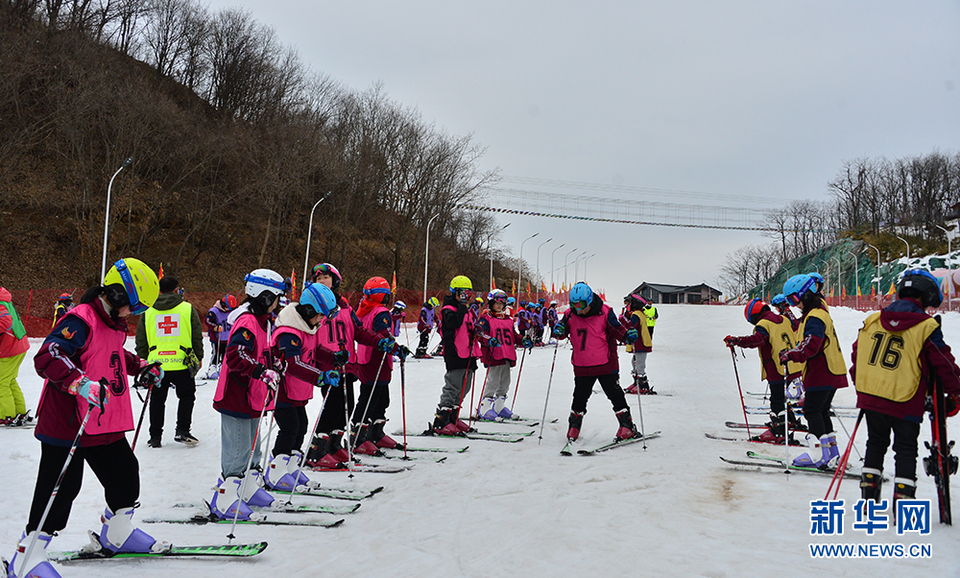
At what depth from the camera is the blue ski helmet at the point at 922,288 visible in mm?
4957

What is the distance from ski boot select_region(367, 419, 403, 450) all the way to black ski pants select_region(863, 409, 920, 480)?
4988 mm

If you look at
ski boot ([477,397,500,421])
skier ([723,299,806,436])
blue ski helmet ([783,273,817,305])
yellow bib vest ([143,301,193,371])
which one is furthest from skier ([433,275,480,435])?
blue ski helmet ([783,273,817,305])

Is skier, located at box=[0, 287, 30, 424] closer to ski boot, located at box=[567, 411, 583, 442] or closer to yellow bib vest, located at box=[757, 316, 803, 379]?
ski boot, located at box=[567, 411, 583, 442]

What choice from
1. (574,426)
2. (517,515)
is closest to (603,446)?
(574,426)

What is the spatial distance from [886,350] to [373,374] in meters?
5.17

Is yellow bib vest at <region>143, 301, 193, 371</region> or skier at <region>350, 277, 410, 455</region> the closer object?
skier at <region>350, 277, 410, 455</region>

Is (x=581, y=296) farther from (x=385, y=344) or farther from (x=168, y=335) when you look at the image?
(x=168, y=335)

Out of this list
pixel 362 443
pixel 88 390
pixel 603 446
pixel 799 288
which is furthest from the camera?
pixel 603 446

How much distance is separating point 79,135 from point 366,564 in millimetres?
33124

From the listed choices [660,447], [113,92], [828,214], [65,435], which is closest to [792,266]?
[828,214]

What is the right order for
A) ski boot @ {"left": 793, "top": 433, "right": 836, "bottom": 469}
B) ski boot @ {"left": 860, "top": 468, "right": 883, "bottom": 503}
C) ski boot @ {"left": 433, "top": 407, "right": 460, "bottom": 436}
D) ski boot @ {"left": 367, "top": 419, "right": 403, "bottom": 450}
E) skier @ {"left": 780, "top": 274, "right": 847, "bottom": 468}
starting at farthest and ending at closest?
ski boot @ {"left": 433, "top": 407, "right": 460, "bottom": 436}, ski boot @ {"left": 367, "top": 419, "right": 403, "bottom": 450}, ski boot @ {"left": 793, "top": 433, "right": 836, "bottom": 469}, skier @ {"left": 780, "top": 274, "right": 847, "bottom": 468}, ski boot @ {"left": 860, "top": 468, "right": 883, "bottom": 503}

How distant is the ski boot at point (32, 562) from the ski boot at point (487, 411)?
24.0 feet

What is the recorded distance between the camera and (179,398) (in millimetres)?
7930

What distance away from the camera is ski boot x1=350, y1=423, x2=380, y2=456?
7.49 meters
